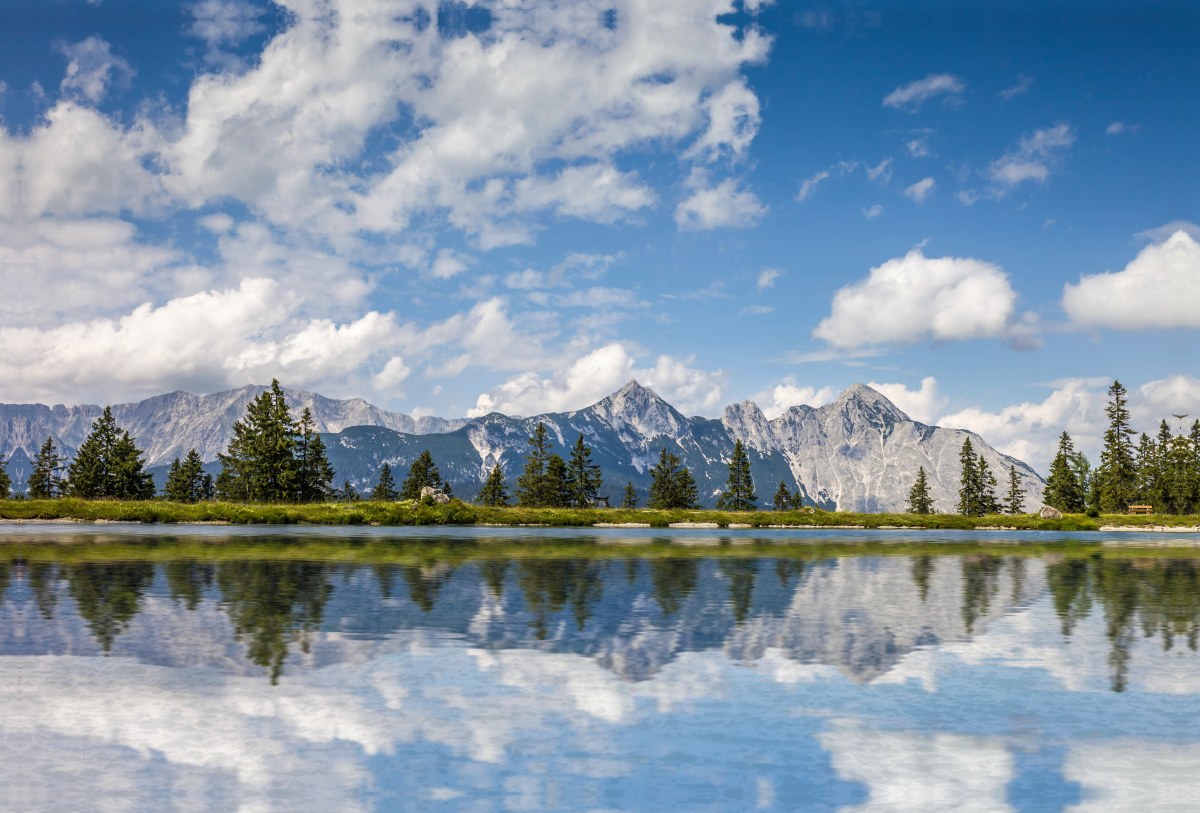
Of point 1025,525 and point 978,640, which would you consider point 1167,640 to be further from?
point 1025,525

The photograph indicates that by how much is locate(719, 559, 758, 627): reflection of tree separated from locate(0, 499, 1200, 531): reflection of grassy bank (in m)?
61.4

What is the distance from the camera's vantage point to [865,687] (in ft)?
56.0

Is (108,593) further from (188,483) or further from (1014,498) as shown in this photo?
(1014,498)

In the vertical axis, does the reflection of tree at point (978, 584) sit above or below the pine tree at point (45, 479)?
below

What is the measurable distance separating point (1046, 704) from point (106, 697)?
20718 mm

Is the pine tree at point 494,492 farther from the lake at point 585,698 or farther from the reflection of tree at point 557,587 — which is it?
the lake at point 585,698

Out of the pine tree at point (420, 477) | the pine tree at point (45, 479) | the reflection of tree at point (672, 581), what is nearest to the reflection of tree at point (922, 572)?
the reflection of tree at point (672, 581)

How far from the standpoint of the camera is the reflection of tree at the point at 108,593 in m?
22.3

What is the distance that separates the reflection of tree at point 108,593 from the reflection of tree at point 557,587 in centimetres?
1340

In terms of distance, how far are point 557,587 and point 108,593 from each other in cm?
1894

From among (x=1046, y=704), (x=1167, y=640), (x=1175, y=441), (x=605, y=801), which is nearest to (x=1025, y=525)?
(x=1175, y=441)

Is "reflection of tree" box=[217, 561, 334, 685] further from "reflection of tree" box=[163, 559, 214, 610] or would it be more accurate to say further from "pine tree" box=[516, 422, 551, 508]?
"pine tree" box=[516, 422, 551, 508]

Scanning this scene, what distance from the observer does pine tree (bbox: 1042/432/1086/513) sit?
158750mm

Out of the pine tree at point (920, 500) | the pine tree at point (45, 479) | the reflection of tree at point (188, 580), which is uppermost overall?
the pine tree at point (45, 479)
